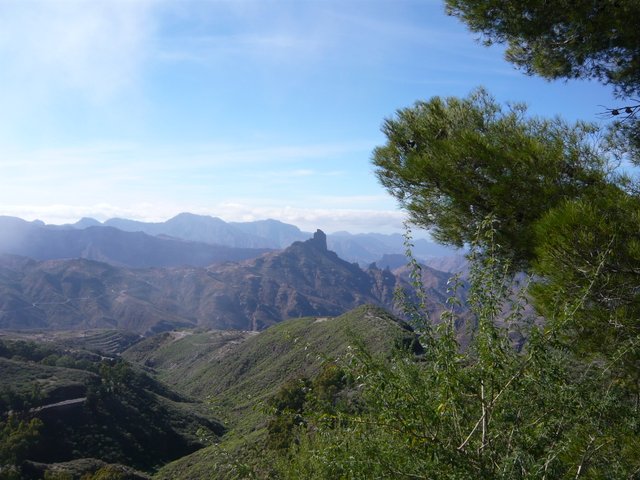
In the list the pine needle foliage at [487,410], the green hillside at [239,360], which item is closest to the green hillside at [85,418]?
the green hillside at [239,360]

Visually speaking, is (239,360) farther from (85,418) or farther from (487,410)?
(487,410)

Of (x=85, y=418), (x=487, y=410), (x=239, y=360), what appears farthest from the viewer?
(x=239, y=360)

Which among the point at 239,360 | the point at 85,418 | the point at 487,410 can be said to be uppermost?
the point at 487,410

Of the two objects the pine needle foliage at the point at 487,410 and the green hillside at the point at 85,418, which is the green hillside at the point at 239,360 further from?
the pine needle foliage at the point at 487,410

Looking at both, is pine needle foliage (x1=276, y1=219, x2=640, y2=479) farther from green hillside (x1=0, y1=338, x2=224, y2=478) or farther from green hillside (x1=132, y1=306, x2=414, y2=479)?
green hillside (x1=0, y1=338, x2=224, y2=478)

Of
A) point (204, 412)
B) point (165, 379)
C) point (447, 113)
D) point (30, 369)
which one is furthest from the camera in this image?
point (165, 379)

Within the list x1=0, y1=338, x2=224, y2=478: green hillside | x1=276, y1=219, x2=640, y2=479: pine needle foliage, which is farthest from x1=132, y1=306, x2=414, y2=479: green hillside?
x1=276, y1=219, x2=640, y2=479: pine needle foliage

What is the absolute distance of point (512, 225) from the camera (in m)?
6.76

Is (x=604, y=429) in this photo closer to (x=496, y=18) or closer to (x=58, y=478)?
(x=496, y=18)

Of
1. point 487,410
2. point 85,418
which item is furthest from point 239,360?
point 487,410

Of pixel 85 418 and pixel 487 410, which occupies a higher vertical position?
pixel 487 410

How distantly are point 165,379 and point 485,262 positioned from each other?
12698cm

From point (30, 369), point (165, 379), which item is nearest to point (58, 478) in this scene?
point (30, 369)

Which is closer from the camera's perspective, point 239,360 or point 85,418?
point 85,418
